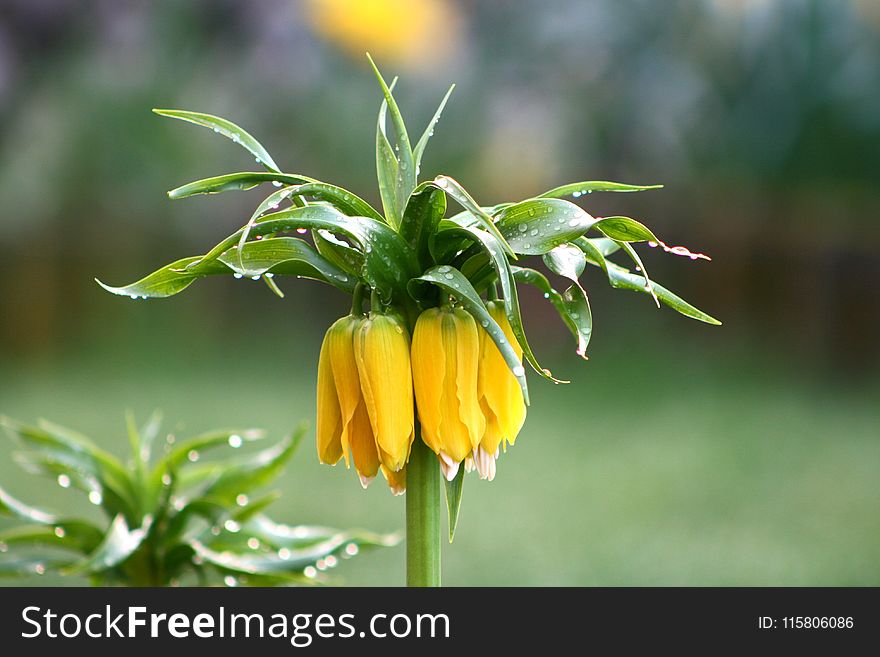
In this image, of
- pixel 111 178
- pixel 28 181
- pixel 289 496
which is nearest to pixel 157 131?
pixel 111 178

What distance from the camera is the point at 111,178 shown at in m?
3.84

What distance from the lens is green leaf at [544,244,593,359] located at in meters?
0.44

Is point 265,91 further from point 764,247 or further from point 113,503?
point 113,503

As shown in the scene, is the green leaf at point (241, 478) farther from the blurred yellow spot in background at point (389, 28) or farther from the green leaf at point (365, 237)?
the blurred yellow spot in background at point (389, 28)

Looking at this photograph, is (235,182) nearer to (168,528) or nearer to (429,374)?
(429,374)

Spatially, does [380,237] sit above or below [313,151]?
below

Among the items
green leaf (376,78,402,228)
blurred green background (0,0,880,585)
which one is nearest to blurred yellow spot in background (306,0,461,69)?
blurred green background (0,0,880,585)

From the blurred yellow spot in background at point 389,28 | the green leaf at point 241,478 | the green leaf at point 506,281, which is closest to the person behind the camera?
the green leaf at point 506,281

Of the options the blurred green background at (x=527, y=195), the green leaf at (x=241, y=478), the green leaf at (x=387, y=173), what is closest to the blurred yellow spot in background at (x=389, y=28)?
the blurred green background at (x=527, y=195)

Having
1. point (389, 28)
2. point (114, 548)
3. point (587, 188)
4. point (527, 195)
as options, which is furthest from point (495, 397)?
point (389, 28)

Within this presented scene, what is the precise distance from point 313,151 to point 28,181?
1.05m

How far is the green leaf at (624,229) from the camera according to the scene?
0.45 meters

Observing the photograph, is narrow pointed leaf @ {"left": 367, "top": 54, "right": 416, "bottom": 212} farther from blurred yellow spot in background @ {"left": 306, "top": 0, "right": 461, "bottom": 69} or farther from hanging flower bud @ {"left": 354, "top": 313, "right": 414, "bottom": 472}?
blurred yellow spot in background @ {"left": 306, "top": 0, "right": 461, "bottom": 69}

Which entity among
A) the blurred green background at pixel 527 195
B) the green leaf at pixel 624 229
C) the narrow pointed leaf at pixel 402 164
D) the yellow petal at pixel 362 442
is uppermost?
the blurred green background at pixel 527 195
